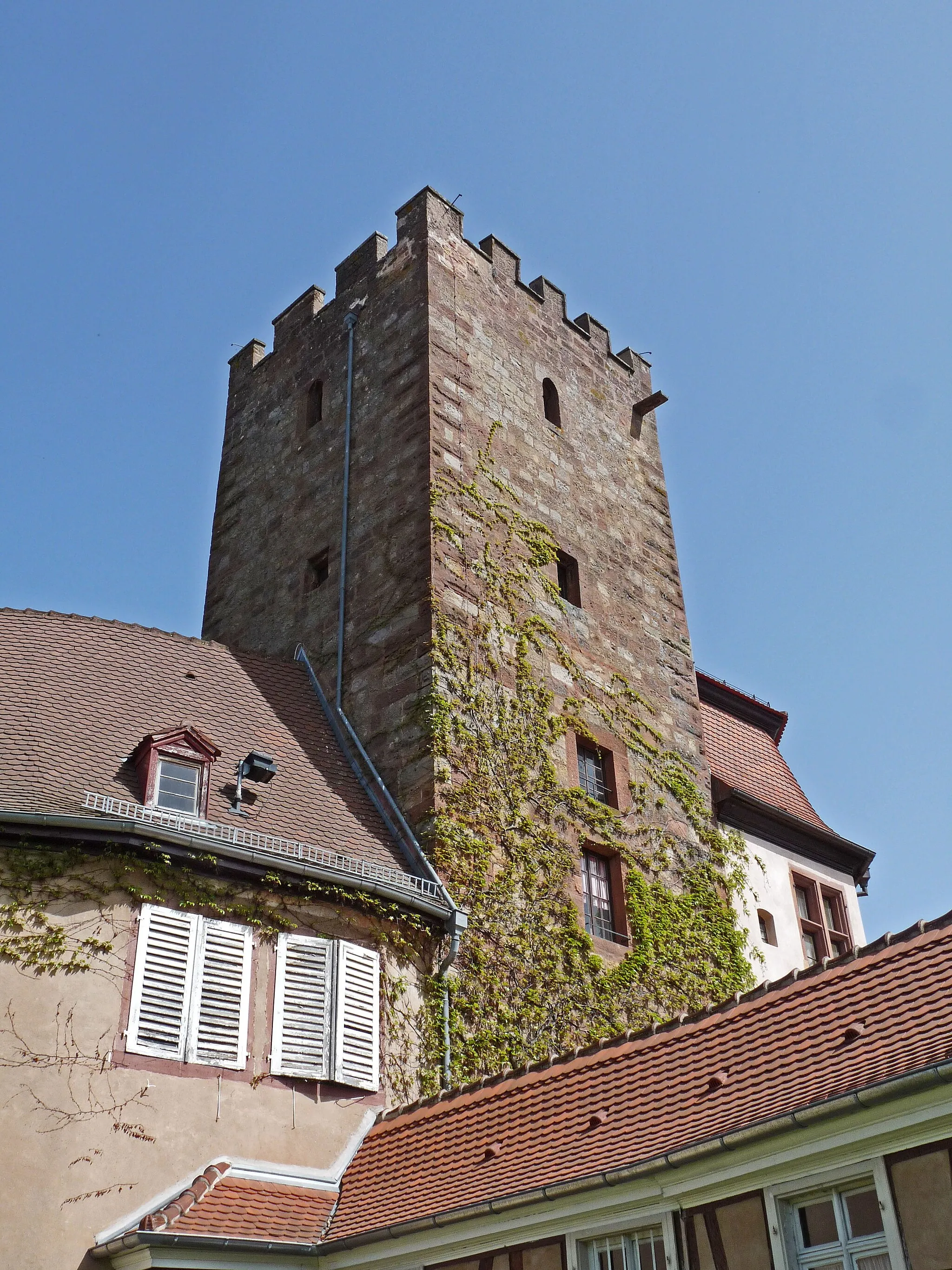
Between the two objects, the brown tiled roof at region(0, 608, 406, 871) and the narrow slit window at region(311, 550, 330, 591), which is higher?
the narrow slit window at region(311, 550, 330, 591)

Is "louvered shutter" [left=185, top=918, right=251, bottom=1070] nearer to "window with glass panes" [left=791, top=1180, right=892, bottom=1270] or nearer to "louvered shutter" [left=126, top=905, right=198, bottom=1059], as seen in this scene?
"louvered shutter" [left=126, top=905, right=198, bottom=1059]

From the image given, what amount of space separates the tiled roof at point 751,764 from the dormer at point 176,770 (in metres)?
7.50

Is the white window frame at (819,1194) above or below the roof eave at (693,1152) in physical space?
below

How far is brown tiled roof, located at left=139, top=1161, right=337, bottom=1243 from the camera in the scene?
32.6 ft

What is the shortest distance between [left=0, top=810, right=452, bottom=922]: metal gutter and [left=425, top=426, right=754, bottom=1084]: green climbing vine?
36.7 inches

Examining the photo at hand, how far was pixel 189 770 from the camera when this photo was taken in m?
12.8

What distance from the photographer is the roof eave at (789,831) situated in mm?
17719

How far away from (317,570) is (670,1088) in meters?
9.79

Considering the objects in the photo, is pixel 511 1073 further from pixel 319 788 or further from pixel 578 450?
pixel 578 450

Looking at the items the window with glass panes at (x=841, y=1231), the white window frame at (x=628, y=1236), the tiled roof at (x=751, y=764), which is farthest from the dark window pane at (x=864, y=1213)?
the tiled roof at (x=751, y=764)

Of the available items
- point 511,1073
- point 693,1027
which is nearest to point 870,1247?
point 693,1027

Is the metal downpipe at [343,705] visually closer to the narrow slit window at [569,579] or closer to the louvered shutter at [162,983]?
the louvered shutter at [162,983]

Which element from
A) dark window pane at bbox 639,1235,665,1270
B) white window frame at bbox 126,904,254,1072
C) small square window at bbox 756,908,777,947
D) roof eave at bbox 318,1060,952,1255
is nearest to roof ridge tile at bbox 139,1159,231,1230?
white window frame at bbox 126,904,254,1072

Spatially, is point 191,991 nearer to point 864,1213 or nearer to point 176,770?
point 176,770
